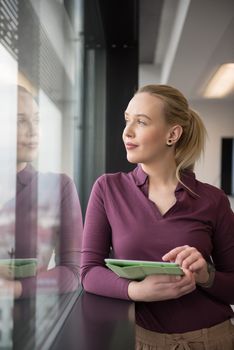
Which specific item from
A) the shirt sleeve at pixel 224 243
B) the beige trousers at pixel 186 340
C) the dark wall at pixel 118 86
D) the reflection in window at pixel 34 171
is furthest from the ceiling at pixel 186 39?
the beige trousers at pixel 186 340

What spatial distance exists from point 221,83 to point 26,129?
5201mm

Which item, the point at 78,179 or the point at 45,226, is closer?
the point at 45,226

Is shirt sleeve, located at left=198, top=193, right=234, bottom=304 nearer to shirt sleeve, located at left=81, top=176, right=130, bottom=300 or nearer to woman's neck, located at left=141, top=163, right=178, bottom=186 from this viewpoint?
woman's neck, located at left=141, top=163, right=178, bottom=186

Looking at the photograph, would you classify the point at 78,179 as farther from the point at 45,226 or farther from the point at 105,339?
the point at 105,339

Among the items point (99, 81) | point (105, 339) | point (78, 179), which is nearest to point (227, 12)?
point (99, 81)

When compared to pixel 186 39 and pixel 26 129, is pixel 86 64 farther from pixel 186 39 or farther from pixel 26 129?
pixel 186 39

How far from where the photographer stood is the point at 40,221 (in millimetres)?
994

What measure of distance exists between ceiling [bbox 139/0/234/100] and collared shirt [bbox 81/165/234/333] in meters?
2.16

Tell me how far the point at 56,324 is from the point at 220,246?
0.46 m

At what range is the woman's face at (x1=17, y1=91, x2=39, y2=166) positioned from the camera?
2.52 ft

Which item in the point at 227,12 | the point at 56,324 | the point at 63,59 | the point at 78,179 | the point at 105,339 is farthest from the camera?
the point at 227,12

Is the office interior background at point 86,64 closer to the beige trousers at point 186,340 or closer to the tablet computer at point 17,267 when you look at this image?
the tablet computer at point 17,267

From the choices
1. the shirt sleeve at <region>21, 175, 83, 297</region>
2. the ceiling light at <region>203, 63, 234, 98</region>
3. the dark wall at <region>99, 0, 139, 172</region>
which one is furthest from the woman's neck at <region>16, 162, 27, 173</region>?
the ceiling light at <region>203, 63, 234, 98</region>

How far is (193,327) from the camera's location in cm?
101
